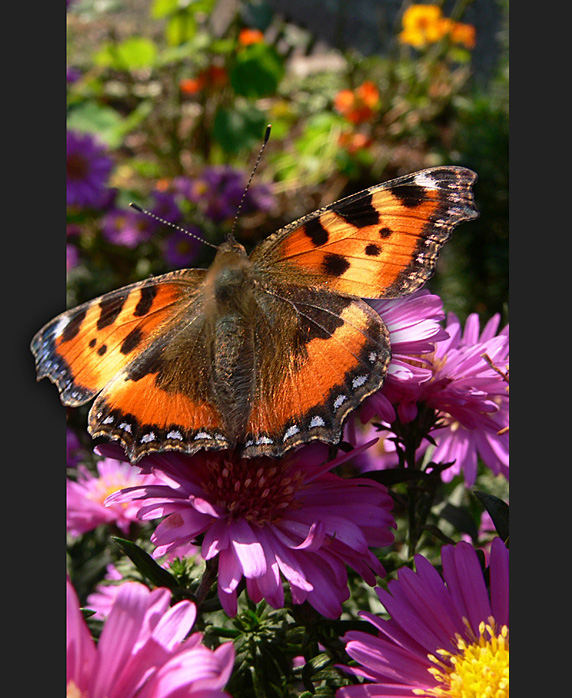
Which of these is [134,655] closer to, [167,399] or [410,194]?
[167,399]

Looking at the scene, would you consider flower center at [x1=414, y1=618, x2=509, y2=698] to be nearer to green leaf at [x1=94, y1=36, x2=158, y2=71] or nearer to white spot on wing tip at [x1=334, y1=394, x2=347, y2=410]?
white spot on wing tip at [x1=334, y1=394, x2=347, y2=410]

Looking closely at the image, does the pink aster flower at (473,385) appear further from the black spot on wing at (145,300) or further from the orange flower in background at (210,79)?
the orange flower in background at (210,79)

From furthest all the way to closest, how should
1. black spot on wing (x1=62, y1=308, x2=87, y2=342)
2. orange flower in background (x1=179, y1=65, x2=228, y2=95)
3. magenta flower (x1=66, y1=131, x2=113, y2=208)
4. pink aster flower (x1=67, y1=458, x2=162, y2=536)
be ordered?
orange flower in background (x1=179, y1=65, x2=228, y2=95) → magenta flower (x1=66, y1=131, x2=113, y2=208) → pink aster flower (x1=67, y1=458, x2=162, y2=536) → black spot on wing (x1=62, y1=308, x2=87, y2=342)

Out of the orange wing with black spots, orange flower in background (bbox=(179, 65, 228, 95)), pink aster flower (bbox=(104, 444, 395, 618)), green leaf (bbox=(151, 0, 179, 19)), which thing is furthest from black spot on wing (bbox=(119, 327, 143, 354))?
green leaf (bbox=(151, 0, 179, 19))

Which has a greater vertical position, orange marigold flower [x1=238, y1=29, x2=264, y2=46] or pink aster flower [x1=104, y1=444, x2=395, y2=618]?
orange marigold flower [x1=238, y1=29, x2=264, y2=46]

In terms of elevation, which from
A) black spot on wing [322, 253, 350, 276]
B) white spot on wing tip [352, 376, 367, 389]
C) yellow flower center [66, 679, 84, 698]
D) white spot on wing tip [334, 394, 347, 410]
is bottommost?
yellow flower center [66, 679, 84, 698]

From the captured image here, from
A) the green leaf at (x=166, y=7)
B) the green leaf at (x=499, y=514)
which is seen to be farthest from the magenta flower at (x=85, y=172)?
the green leaf at (x=499, y=514)
